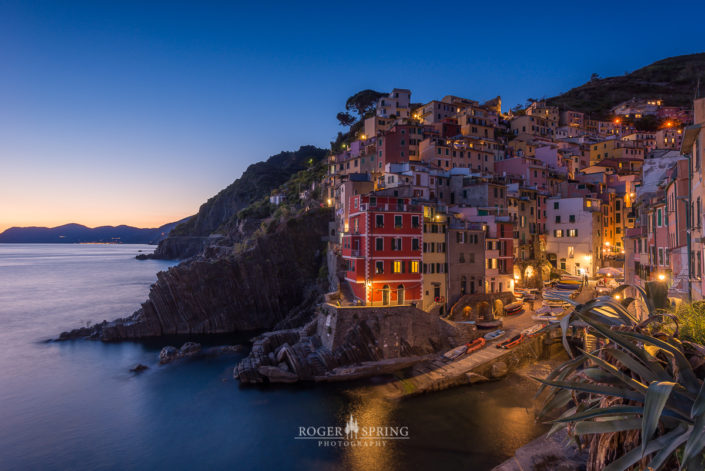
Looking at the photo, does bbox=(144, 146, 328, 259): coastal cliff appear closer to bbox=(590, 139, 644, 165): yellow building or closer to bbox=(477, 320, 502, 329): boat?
bbox=(590, 139, 644, 165): yellow building

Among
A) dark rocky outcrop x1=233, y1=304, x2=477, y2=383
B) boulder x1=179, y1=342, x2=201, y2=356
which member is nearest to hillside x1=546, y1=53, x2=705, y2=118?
dark rocky outcrop x1=233, y1=304, x2=477, y2=383

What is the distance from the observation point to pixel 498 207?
51531 mm

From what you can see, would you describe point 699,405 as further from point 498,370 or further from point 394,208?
point 394,208

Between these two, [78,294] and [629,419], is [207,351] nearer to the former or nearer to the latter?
[629,419]

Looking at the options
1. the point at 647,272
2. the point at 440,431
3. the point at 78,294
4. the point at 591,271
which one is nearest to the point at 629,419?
the point at 440,431

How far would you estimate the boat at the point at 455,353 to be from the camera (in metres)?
36.2

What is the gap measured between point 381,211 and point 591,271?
3533 cm

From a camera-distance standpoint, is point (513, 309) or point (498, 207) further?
point (498, 207)

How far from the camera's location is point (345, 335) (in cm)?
3647

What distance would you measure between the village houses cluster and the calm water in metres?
12.3

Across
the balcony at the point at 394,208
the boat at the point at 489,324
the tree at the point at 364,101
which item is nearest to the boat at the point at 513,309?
the boat at the point at 489,324

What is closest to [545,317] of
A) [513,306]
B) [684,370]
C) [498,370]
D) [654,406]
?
[513,306]

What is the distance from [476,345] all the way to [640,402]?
104ft

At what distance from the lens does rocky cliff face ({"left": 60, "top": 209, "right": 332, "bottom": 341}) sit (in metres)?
Result: 54.2
